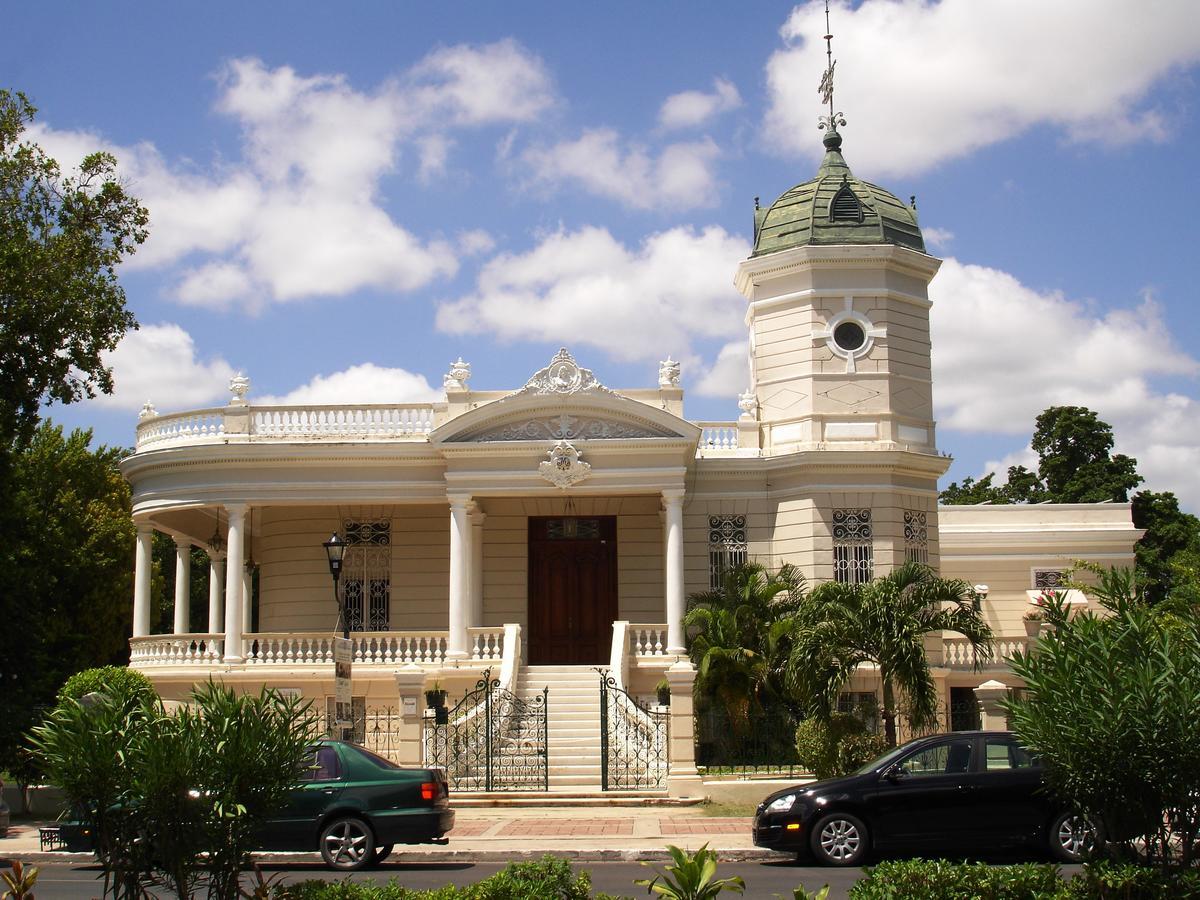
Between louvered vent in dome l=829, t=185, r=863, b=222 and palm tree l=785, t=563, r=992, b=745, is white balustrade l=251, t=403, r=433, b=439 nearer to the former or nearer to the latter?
louvered vent in dome l=829, t=185, r=863, b=222

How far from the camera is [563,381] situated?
27.1m

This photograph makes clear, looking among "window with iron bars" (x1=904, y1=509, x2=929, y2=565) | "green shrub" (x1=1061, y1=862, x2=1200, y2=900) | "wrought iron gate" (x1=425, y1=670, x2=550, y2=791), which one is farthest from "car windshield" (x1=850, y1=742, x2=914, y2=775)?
"window with iron bars" (x1=904, y1=509, x2=929, y2=565)

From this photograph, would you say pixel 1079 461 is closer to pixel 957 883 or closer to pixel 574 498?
pixel 574 498

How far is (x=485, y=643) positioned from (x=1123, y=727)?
18957 millimetres

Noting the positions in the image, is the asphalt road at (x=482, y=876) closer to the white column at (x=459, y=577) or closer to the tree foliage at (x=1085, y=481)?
the white column at (x=459, y=577)

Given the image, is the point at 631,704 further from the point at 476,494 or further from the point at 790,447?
the point at 790,447

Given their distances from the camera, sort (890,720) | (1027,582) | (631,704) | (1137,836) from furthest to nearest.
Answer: (1027,582), (631,704), (890,720), (1137,836)

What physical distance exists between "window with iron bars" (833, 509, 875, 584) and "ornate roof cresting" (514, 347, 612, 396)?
219 inches

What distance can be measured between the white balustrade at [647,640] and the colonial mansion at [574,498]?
61 millimetres

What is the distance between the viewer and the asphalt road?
42.9 feet

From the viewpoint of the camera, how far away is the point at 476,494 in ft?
89.6

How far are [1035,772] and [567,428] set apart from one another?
14327mm

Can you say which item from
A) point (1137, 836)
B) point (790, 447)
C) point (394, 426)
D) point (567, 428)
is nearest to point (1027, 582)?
point (790, 447)

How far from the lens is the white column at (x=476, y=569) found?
28.0 m
